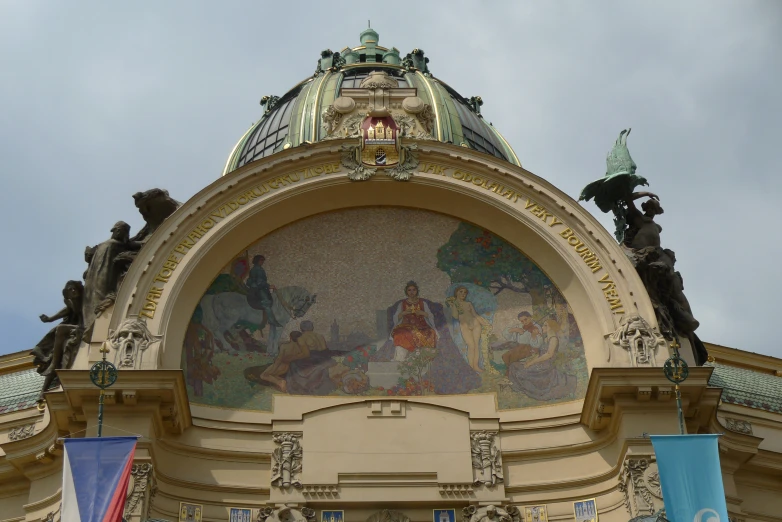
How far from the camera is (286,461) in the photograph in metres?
15.8

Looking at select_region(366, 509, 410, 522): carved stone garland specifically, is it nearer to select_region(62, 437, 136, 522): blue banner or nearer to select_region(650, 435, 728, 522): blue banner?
select_region(62, 437, 136, 522): blue banner

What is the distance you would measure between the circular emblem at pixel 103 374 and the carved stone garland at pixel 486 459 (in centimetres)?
448

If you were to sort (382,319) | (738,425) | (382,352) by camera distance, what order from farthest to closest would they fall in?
(382,319)
(738,425)
(382,352)

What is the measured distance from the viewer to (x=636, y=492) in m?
14.8

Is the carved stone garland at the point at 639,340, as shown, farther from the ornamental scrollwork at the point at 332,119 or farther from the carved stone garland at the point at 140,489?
the carved stone garland at the point at 140,489

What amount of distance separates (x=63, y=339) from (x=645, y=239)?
7.69 metres

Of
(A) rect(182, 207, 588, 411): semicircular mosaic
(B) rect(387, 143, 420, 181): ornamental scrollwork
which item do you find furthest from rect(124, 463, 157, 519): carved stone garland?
(B) rect(387, 143, 420, 181): ornamental scrollwork

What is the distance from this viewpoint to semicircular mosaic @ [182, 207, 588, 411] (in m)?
16.8

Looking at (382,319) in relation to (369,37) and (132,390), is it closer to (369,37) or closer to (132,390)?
(132,390)

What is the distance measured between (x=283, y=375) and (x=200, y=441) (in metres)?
1.52

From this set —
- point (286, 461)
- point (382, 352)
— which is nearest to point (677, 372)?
point (382, 352)

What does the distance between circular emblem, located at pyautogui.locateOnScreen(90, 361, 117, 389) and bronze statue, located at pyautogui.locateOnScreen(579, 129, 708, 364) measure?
6.75 m

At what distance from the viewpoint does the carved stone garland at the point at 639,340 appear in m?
15.8

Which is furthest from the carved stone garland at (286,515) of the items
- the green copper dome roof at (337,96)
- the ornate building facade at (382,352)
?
the green copper dome roof at (337,96)
